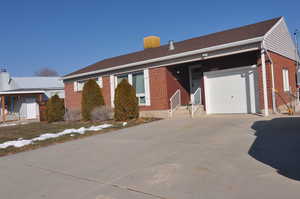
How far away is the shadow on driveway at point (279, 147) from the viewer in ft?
14.2

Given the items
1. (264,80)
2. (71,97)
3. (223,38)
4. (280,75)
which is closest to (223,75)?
(264,80)

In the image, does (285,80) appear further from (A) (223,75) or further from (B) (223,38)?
(B) (223,38)

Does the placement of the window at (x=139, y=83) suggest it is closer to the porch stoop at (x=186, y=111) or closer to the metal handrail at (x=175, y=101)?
the metal handrail at (x=175, y=101)

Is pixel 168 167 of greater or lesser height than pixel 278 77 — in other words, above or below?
below

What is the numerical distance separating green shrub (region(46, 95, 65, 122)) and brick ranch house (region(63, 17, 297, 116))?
10.5ft

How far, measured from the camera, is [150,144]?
7090 millimetres

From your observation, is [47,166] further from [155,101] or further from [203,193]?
[155,101]

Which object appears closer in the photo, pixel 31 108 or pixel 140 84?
pixel 140 84

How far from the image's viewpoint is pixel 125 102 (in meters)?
12.8

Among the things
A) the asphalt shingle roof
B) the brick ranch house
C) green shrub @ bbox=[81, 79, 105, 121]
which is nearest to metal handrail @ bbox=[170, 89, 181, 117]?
the brick ranch house

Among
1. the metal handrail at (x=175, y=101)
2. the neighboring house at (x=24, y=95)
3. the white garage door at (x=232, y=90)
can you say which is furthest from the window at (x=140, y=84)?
the neighboring house at (x=24, y=95)

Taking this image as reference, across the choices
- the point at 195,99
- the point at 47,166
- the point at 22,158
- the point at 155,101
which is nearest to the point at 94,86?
the point at 155,101

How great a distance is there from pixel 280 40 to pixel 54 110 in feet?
46.5

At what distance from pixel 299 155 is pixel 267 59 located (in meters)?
6.96
